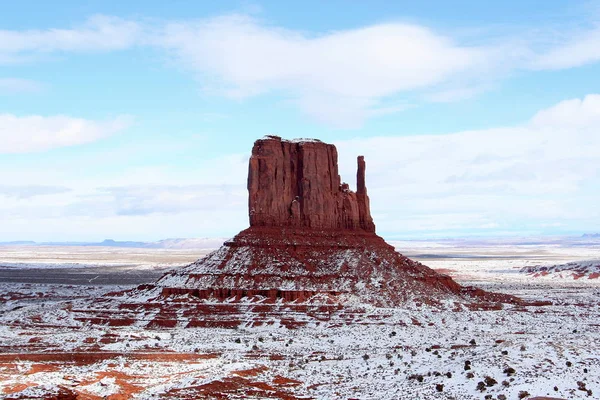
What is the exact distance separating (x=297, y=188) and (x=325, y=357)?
32170mm

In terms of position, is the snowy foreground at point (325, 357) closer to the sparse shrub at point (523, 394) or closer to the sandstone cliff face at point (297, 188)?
the sparse shrub at point (523, 394)

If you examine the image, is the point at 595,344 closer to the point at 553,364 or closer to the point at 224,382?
the point at 553,364

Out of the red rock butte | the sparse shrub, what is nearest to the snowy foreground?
the sparse shrub

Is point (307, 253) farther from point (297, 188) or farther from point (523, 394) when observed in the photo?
point (523, 394)

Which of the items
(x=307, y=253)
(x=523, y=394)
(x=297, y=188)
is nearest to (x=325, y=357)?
(x=523, y=394)

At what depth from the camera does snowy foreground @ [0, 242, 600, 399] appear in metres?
37.2

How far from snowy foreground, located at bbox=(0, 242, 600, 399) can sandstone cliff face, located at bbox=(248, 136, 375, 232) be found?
591 inches

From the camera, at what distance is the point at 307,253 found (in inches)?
2953

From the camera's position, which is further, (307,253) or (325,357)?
(307,253)

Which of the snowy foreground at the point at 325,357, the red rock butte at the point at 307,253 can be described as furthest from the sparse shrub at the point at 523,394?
the red rock butte at the point at 307,253

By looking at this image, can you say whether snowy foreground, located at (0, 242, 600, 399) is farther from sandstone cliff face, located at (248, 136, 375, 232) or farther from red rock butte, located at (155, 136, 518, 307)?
sandstone cliff face, located at (248, 136, 375, 232)

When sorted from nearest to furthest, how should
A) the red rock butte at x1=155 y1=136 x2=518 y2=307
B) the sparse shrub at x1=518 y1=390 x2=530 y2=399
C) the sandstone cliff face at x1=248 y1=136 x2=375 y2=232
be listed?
the sparse shrub at x1=518 y1=390 x2=530 y2=399
the red rock butte at x1=155 y1=136 x2=518 y2=307
the sandstone cliff face at x1=248 y1=136 x2=375 y2=232

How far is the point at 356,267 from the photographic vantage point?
239ft

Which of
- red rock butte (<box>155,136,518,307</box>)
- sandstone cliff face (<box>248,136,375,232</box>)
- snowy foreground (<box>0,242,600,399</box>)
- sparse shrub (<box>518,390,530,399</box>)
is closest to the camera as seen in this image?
sparse shrub (<box>518,390,530,399</box>)
